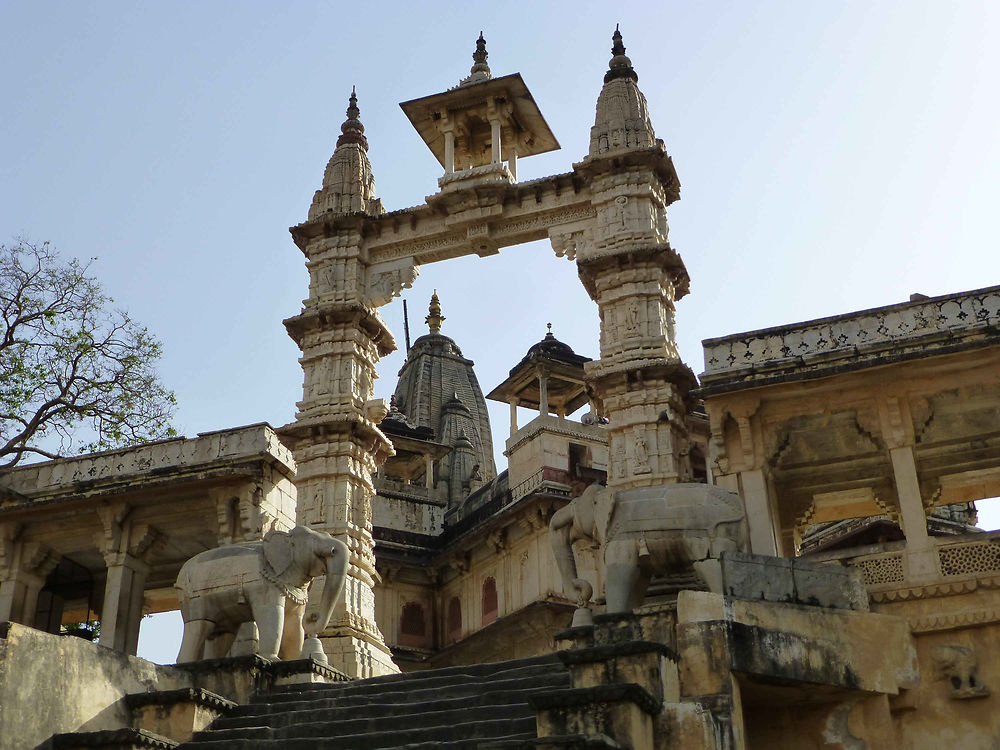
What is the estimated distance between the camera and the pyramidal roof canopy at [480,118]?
95.9 ft

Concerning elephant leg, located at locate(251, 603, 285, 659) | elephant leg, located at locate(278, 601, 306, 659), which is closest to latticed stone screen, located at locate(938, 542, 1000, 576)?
elephant leg, located at locate(278, 601, 306, 659)

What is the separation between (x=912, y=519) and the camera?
18312 mm

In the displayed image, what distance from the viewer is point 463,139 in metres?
30.1

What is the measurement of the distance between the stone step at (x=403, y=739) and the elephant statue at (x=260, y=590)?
2733mm

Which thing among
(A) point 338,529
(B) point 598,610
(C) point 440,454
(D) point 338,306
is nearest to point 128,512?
(A) point 338,529

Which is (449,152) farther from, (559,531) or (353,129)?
(559,531)

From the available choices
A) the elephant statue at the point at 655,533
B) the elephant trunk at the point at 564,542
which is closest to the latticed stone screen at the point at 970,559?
the elephant statue at the point at 655,533

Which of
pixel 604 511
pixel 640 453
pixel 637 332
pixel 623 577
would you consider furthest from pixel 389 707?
pixel 637 332

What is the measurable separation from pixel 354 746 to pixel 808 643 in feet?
16.0

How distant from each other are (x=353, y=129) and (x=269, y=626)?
1684 centimetres

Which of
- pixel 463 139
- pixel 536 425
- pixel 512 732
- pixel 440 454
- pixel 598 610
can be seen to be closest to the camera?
pixel 512 732

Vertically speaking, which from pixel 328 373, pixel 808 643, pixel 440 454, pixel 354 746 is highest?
pixel 440 454

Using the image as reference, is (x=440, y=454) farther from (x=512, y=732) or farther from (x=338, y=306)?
(x=512, y=732)

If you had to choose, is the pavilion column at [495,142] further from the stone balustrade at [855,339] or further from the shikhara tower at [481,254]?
the stone balustrade at [855,339]
